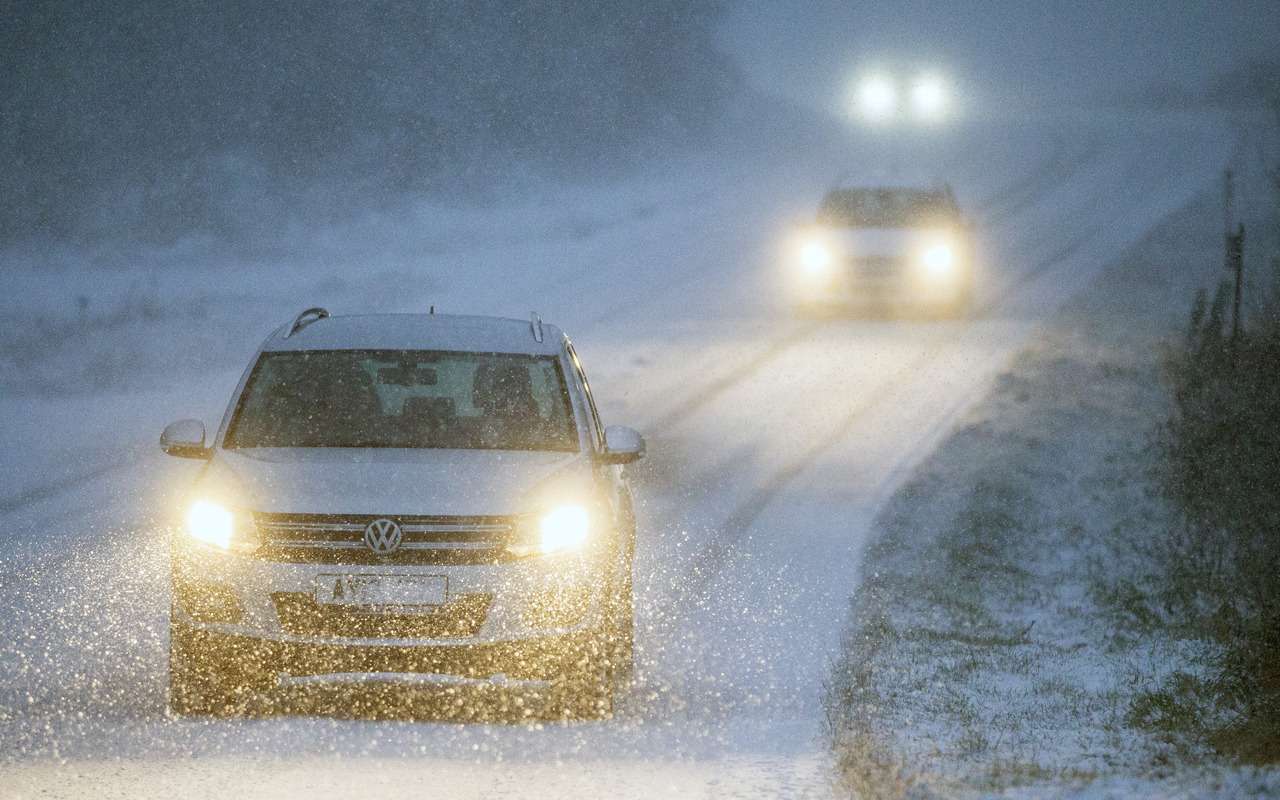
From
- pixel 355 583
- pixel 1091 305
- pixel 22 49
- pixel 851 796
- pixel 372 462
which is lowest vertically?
pixel 851 796

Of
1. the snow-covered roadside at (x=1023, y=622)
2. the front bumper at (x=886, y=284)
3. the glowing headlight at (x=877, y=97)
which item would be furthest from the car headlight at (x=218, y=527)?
the glowing headlight at (x=877, y=97)

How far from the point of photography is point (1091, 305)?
23844 millimetres

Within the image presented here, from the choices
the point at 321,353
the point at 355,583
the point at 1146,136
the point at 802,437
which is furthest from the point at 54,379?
the point at 1146,136

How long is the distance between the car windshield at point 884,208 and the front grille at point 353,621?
17730 millimetres

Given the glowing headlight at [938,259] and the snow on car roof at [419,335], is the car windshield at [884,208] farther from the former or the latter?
the snow on car roof at [419,335]

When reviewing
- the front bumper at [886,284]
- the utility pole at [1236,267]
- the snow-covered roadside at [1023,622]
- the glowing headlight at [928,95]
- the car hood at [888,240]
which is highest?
the glowing headlight at [928,95]

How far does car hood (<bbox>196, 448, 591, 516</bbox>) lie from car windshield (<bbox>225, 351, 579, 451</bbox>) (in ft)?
0.52

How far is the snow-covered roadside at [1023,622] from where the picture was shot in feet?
21.5

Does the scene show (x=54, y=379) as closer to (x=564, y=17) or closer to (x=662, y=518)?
(x=662, y=518)

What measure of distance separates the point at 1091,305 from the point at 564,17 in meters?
21.7

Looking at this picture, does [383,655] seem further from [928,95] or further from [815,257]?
[928,95]

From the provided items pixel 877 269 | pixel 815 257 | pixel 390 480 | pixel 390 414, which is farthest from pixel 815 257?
pixel 390 480

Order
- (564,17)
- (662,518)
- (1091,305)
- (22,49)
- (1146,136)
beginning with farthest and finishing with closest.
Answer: (1146,136) → (564,17) → (22,49) → (1091,305) → (662,518)

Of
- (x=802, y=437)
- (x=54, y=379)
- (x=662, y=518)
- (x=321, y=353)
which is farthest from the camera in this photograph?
(x=54, y=379)
